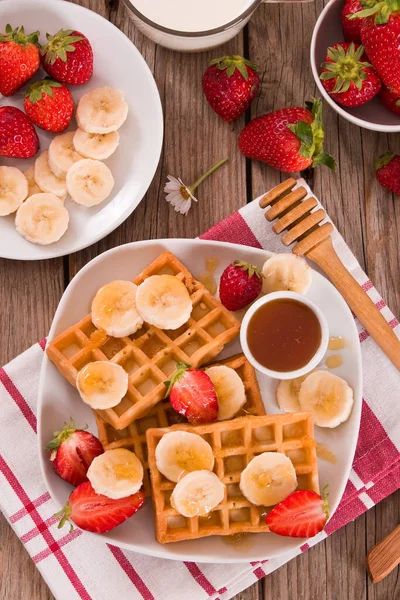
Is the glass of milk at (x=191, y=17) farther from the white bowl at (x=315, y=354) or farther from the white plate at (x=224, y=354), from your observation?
the white bowl at (x=315, y=354)

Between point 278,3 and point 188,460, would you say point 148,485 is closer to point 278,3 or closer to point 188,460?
point 188,460

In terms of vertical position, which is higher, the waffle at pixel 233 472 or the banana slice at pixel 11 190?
the banana slice at pixel 11 190

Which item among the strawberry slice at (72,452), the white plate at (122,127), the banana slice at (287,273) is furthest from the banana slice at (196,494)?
the white plate at (122,127)

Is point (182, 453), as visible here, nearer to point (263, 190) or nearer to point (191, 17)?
point (263, 190)

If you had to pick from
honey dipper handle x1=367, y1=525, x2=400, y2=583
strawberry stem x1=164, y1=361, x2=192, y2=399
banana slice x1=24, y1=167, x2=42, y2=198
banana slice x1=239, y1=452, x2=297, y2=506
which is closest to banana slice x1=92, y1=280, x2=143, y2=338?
strawberry stem x1=164, y1=361, x2=192, y2=399

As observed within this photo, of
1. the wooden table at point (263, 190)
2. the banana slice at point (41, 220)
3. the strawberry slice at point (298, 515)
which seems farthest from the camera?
the wooden table at point (263, 190)
